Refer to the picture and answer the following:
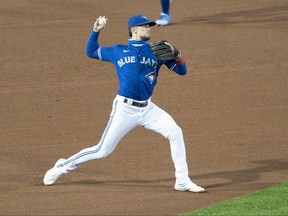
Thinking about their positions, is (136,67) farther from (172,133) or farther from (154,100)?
(154,100)

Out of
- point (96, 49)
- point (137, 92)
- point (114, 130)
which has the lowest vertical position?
point (114, 130)

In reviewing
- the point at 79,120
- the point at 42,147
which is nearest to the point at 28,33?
the point at 79,120

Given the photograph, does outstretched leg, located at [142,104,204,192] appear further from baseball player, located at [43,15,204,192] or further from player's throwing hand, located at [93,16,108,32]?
player's throwing hand, located at [93,16,108,32]

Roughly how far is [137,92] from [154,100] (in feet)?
14.6

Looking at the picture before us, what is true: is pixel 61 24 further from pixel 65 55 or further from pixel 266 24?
pixel 266 24

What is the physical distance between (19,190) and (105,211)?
1.27 meters

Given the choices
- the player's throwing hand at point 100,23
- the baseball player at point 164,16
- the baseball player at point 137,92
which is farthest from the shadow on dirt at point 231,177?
the baseball player at point 164,16

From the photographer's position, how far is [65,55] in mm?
17438

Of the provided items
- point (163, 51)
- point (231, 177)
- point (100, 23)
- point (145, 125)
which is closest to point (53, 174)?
point (145, 125)

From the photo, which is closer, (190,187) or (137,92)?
(137,92)

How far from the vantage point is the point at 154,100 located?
14.9 metres

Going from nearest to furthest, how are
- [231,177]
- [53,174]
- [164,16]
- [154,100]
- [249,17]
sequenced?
[53,174]
[231,177]
[154,100]
[164,16]
[249,17]

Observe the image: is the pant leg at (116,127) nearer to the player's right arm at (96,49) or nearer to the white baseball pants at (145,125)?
the white baseball pants at (145,125)

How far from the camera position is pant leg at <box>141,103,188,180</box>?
10539mm
